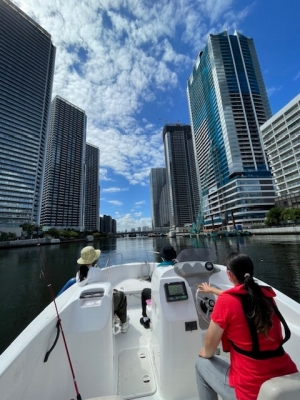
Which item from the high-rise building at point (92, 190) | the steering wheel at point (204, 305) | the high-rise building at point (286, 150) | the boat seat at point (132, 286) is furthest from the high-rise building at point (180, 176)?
the steering wheel at point (204, 305)

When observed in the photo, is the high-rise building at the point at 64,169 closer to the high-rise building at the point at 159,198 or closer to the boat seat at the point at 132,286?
the high-rise building at the point at 159,198

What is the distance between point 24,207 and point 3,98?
167 feet

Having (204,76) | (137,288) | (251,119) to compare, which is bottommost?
(137,288)

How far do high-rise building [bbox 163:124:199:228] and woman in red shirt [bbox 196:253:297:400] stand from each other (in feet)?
416

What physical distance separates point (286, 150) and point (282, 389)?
216 ft

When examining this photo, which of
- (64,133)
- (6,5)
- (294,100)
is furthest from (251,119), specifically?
(6,5)

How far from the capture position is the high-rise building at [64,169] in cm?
10531

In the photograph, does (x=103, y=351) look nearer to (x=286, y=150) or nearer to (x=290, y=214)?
(x=290, y=214)

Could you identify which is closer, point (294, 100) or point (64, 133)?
point (294, 100)

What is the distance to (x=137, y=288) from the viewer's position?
4.79m

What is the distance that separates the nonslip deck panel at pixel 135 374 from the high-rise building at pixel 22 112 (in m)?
88.2

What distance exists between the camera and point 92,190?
140 meters

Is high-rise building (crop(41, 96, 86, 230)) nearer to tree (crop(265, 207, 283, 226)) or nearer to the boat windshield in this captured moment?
tree (crop(265, 207, 283, 226))

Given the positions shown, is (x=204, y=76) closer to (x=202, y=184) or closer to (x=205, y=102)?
(x=205, y=102)
